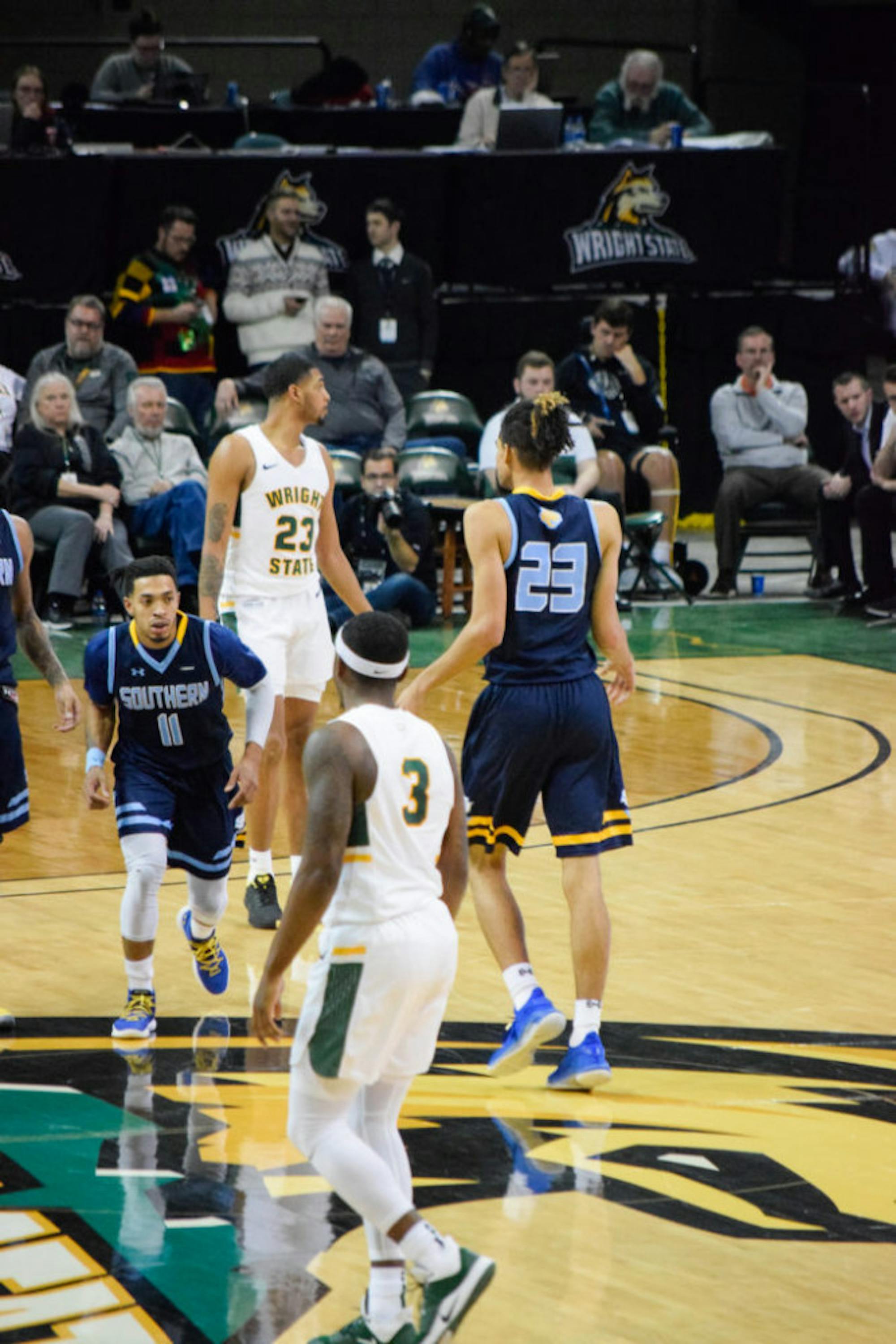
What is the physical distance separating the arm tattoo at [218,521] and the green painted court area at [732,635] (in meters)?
4.37

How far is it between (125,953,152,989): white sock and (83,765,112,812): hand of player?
473 mm

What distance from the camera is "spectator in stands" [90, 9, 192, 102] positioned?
1659 cm

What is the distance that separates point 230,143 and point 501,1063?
39.3ft

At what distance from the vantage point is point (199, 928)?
6.25 meters

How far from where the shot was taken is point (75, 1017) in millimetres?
6156

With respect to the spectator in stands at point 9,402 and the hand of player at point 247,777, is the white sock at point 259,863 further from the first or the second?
the spectator in stands at point 9,402

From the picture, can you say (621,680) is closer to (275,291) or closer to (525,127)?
(275,291)

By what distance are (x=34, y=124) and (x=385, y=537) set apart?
4.61m

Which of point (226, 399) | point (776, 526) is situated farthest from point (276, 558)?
point (776, 526)

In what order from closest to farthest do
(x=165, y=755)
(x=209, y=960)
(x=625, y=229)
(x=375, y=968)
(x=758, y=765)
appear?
(x=375, y=968), (x=165, y=755), (x=209, y=960), (x=758, y=765), (x=625, y=229)

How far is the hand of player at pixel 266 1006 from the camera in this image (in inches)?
162

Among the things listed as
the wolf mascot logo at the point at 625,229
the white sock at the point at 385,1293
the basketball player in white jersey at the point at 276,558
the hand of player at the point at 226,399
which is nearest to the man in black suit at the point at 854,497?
the wolf mascot logo at the point at 625,229

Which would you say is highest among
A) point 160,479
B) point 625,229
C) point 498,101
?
point 498,101

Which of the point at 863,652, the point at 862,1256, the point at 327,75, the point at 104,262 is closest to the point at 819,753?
the point at 863,652
